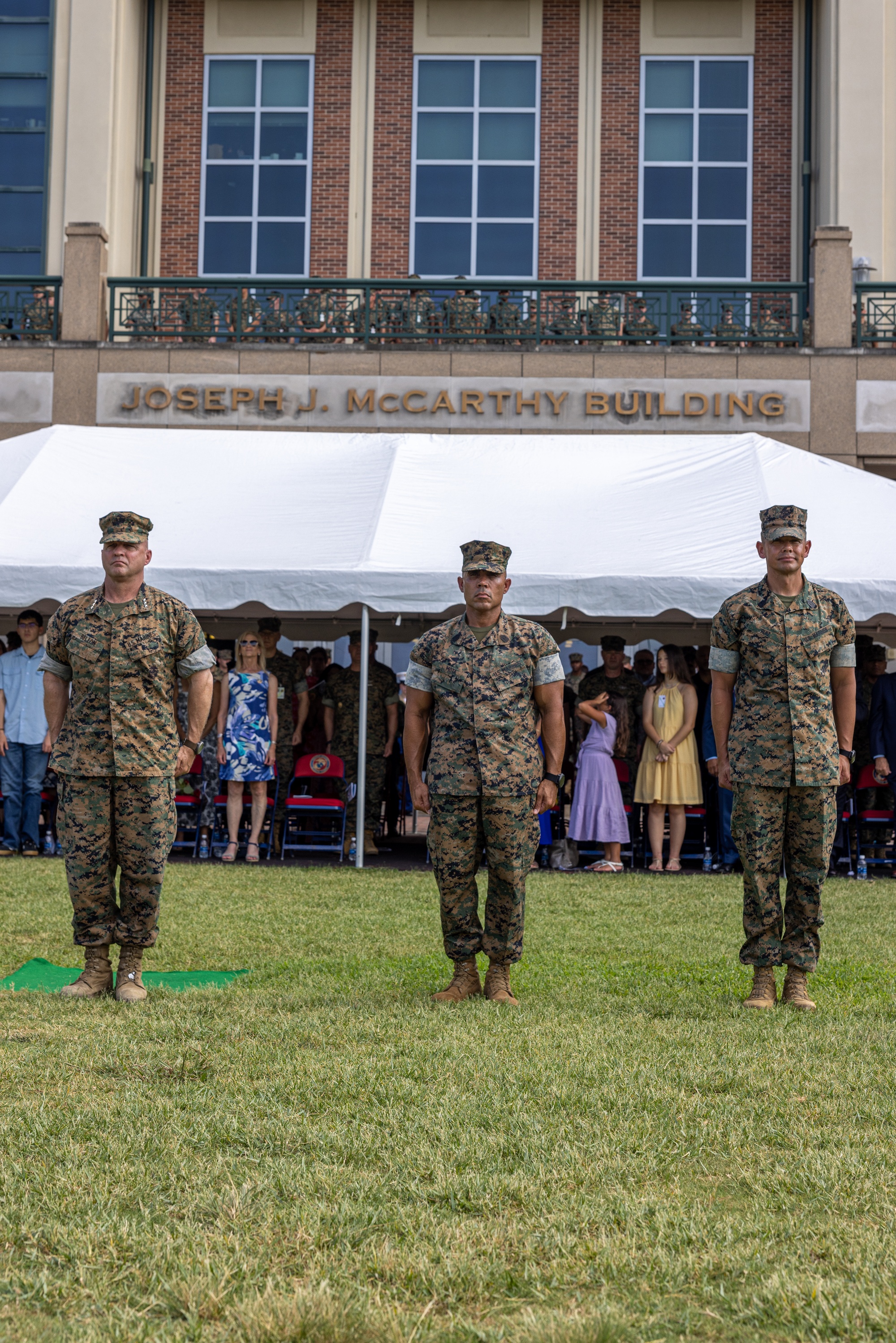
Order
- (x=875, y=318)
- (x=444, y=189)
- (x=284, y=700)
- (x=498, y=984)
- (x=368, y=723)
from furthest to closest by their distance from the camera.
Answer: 1. (x=444, y=189)
2. (x=875, y=318)
3. (x=284, y=700)
4. (x=368, y=723)
5. (x=498, y=984)

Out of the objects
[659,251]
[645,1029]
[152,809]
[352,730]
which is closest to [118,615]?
[152,809]

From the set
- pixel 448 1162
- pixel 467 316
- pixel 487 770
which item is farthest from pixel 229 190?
pixel 448 1162

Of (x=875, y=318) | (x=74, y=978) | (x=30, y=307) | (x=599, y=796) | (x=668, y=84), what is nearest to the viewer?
(x=74, y=978)

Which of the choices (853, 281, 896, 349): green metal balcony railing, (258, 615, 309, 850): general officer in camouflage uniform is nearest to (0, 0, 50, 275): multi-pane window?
(258, 615, 309, 850): general officer in camouflage uniform

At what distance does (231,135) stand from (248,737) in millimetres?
14484

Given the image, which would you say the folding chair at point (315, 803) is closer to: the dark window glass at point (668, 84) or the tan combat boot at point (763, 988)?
the tan combat boot at point (763, 988)

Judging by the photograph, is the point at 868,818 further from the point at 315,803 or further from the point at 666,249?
the point at 666,249

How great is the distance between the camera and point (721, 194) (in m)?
23.6

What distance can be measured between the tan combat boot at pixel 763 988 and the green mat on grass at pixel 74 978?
239cm

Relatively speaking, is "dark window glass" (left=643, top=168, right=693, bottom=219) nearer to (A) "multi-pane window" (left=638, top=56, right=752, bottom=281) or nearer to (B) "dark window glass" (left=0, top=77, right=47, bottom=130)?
(A) "multi-pane window" (left=638, top=56, right=752, bottom=281)

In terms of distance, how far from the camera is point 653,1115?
4344mm

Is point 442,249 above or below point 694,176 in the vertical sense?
below

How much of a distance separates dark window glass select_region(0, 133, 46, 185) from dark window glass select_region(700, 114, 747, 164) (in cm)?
1071

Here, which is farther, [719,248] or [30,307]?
[719,248]
